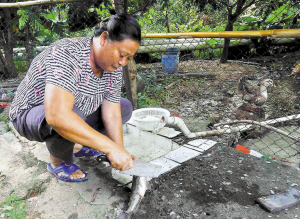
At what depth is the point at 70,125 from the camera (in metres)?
1.30

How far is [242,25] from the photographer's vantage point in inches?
265

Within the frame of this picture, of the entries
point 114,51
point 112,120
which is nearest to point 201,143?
point 112,120

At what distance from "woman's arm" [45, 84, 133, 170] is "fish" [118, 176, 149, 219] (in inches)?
9.6

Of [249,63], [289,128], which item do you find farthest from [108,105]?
[249,63]

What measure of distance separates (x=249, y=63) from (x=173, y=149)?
466 cm

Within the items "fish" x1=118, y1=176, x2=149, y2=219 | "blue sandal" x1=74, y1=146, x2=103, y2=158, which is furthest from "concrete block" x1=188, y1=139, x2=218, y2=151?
"blue sandal" x1=74, y1=146, x2=103, y2=158

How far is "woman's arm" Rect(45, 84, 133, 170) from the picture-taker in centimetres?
128

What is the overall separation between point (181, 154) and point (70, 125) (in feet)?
3.77

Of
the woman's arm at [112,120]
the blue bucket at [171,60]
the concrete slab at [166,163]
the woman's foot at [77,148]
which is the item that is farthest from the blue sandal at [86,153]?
the blue bucket at [171,60]

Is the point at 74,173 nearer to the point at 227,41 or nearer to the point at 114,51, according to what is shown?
the point at 114,51

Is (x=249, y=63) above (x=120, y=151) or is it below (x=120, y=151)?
below

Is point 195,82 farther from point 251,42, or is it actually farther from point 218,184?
point 218,184

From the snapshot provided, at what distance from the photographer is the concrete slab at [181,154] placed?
2.05 m

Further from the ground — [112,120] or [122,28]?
[122,28]
